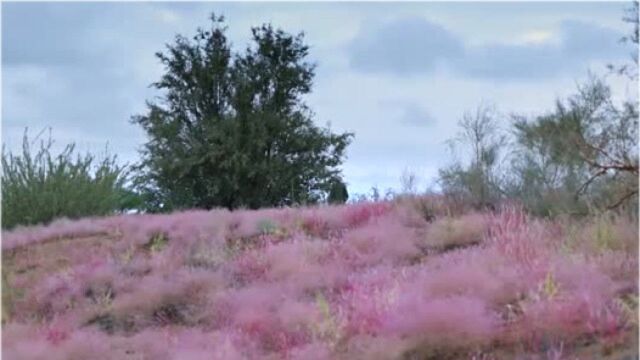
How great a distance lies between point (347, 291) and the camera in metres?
7.59

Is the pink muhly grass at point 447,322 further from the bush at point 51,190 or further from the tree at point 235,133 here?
the tree at point 235,133

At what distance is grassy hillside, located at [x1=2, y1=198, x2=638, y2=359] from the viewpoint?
5953 mm

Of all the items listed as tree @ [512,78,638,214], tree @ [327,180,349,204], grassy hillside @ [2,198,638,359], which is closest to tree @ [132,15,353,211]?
tree @ [327,180,349,204]

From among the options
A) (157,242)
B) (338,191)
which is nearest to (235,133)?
(338,191)

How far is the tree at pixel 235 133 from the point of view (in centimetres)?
2705

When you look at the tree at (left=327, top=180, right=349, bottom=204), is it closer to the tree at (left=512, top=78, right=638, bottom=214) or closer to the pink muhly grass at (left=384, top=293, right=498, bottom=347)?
the tree at (left=512, top=78, right=638, bottom=214)

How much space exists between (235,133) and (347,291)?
20.1 meters

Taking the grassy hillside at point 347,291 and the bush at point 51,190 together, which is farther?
the bush at point 51,190

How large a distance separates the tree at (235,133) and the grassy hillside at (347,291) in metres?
14.5

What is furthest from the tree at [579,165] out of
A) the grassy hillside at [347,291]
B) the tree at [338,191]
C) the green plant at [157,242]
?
the tree at [338,191]

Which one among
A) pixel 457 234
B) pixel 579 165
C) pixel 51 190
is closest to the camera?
pixel 457 234

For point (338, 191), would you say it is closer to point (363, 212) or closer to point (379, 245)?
point (363, 212)

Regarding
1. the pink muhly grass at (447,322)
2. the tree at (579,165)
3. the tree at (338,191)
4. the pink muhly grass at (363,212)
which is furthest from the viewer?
the tree at (338,191)

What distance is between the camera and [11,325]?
8.03 meters
